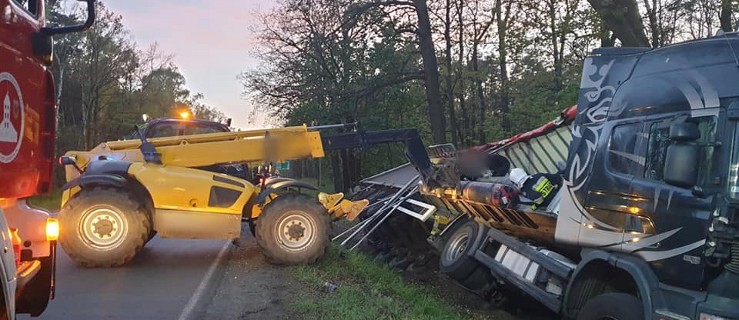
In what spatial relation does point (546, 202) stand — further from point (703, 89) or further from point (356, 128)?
point (356, 128)

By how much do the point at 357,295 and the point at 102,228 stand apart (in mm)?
3960

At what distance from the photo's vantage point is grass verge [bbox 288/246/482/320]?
23.2 ft

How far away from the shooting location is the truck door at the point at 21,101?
4.09m

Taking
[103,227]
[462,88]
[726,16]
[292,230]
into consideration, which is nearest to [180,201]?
[103,227]

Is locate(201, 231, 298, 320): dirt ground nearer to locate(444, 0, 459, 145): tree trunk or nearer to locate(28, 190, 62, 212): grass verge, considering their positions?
locate(28, 190, 62, 212): grass verge

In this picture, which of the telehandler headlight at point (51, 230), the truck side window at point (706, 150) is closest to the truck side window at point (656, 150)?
the truck side window at point (706, 150)

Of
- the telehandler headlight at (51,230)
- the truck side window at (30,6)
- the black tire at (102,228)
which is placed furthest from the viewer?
the black tire at (102,228)

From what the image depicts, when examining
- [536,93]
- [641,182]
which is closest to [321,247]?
[641,182]

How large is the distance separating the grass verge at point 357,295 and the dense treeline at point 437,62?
11235 mm

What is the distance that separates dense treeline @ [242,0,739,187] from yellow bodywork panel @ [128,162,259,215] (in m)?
12.4

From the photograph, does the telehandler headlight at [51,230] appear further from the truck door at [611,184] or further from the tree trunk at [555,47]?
the tree trunk at [555,47]

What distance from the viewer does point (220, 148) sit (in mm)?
10258

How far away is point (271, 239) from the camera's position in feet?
31.7

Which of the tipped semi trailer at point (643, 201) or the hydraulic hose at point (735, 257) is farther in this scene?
the tipped semi trailer at point (643, 201)
